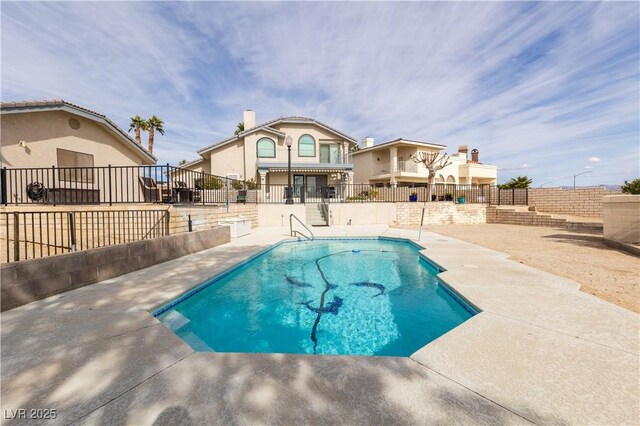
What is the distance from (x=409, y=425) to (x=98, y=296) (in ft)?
15.8

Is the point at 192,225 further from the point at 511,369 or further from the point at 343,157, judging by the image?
the point at 343,157

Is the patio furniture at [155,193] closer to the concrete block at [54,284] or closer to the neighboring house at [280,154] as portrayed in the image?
the concrete block at [54,284]

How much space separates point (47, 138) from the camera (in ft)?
37.3

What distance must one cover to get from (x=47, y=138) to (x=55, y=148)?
1.50ft

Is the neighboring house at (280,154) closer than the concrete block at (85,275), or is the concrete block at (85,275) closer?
the concrete block at (85,275)

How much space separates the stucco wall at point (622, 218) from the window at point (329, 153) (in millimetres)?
19148

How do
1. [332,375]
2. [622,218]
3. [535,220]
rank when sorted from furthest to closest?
[535,220] → [622,218] → [332,375]

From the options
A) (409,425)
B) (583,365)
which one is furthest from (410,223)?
(409,425)

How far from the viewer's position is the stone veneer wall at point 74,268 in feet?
12.2

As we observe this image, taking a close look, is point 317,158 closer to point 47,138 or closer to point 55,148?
point 55,148

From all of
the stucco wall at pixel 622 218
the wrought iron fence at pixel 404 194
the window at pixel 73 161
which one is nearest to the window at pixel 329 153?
the wrought iron fence at pixel 404 194

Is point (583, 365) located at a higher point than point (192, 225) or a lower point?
lower

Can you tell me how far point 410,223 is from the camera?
60.3 ft

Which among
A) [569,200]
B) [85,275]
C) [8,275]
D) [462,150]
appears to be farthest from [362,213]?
[462,150]
